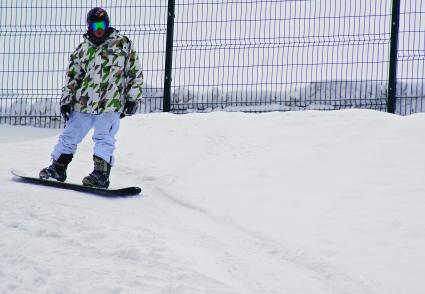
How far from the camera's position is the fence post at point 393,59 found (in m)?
9.56

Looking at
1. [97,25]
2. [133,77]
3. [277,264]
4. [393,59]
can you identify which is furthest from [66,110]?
[393,59]

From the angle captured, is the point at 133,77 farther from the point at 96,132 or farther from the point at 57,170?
the point at 57,170

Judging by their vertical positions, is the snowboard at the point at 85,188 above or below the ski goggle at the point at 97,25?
→ below

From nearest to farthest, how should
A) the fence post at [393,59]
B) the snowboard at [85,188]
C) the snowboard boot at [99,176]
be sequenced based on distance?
1. the snowboard at [85,188]
2. the snowboard boot at [99,176]
3. the fence post at [393,59]

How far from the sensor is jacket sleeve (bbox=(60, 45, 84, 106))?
22.3 feet

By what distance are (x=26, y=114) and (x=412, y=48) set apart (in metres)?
5.31

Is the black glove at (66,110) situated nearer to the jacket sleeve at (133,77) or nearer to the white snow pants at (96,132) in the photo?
the white snow pants at (96,132)

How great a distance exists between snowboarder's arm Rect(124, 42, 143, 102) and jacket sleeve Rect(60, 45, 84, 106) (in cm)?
42

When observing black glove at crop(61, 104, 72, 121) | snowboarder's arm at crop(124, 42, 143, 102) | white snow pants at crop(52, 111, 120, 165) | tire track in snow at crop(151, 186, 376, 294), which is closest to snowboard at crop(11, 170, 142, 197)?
white snow pants at crop(52, 111, 120, 165)

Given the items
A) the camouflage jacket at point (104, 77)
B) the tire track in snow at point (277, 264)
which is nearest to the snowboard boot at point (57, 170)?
the camouflage jacket at point (104, 77)

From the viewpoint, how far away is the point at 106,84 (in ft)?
21.9

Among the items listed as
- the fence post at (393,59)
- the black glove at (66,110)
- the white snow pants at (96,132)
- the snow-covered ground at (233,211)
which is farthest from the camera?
the fence post at (393,59)

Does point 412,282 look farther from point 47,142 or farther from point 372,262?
point 47,142

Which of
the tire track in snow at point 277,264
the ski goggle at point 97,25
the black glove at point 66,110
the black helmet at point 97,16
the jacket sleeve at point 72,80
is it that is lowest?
the tire track in snow at point 277,264
